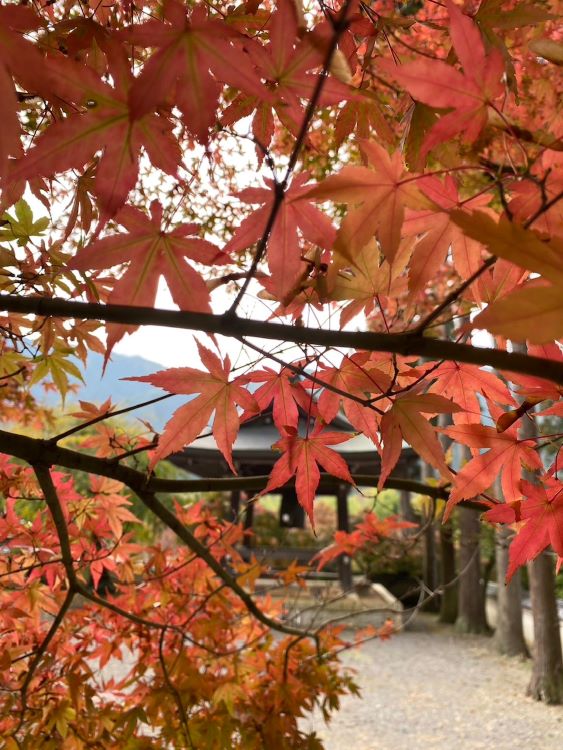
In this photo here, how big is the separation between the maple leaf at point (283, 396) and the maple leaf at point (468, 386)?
16 centimetres

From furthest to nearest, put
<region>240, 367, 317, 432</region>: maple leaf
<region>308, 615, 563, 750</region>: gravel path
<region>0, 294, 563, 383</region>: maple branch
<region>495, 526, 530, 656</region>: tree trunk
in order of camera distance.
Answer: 1. <region>495, 526, 530, 656</region>: tree trunk
2. <region>308, 615, 563, 750</region>: gravel path
3. <region>240, 367, 317, 432</region>: maple leaf
4. <region>0, 294, 563, 383</region>: maple branch

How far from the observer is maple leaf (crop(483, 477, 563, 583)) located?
2.08ft

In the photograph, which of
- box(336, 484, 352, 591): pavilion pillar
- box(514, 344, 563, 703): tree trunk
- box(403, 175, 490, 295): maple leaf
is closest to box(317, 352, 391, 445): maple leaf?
box(403, 175, 490, 295): maple leaf

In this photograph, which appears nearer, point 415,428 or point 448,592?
point 415,428

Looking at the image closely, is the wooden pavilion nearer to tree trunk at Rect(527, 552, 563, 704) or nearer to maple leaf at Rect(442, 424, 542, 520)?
tree trunk at Rect(527, 552, 563, 704)

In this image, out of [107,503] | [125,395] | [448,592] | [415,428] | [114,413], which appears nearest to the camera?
[415,428]

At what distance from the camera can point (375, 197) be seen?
16.4 inches

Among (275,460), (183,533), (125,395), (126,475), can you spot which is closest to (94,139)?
(126,475)

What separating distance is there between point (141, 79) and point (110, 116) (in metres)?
0.09

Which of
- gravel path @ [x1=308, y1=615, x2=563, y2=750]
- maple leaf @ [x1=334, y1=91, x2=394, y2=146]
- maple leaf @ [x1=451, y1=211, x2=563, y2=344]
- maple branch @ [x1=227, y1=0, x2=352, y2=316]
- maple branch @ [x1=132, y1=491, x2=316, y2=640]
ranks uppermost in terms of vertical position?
maple leaf @ [x1=334, y1=91, x2=394, y2=146]

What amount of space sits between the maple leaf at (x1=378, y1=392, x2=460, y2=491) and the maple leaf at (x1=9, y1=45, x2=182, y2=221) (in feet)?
0.99

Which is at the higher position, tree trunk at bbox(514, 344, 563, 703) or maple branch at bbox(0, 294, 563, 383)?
maple branch at bbox(0, 294, 563, 383)

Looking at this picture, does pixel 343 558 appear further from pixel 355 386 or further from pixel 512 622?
pixel 355 386

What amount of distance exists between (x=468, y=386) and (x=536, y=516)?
17cm
